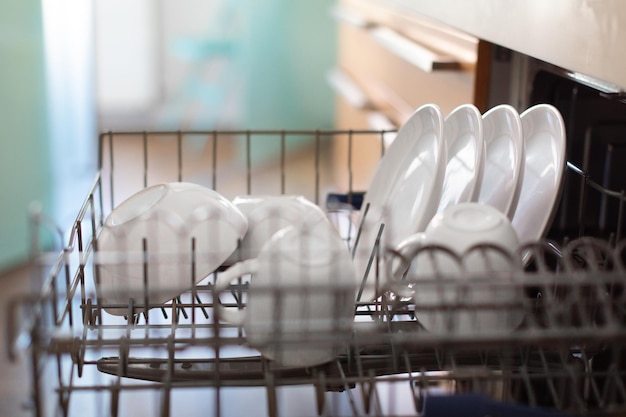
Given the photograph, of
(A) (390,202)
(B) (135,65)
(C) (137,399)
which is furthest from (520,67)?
(B) (135,65)

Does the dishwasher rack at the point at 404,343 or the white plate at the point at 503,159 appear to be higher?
the white plate at the point at 503,159

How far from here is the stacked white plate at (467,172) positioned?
800mm

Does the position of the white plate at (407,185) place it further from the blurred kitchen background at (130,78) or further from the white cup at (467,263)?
the blurred kitchen background at (130,78)

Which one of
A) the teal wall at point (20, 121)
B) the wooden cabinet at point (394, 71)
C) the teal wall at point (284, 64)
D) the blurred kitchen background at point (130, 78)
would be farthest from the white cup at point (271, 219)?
the teal wall at point (284, 64)

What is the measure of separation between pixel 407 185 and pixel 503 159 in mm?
109

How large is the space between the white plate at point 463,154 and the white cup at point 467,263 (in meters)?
0.11

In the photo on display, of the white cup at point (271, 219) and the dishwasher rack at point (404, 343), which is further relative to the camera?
the white cup at point (271, 219)

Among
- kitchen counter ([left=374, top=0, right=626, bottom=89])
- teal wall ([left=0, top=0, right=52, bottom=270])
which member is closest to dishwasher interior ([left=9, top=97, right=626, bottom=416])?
kitchen counter ([left=374, top=0, right=626, bottom=89])

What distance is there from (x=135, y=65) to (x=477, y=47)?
11.3 feet

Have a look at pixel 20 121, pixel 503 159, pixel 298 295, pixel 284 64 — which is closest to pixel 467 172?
pixel 503 159

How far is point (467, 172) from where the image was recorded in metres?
0.86

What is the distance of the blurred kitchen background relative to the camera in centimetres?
240

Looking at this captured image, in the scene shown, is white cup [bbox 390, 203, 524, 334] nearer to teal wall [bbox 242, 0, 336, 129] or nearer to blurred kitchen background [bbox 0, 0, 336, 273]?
blurred kitchen background [bbox 0, 0, 336, 273]

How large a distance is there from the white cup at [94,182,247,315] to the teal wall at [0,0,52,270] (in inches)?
64.3
